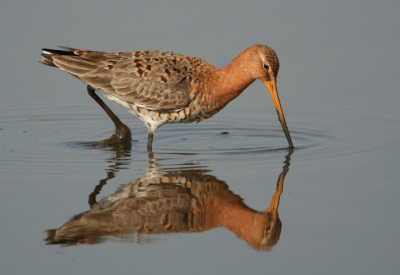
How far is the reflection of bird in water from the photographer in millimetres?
9359

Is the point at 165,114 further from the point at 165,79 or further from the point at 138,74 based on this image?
the point at 138,74

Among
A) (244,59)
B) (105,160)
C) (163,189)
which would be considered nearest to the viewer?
(163,189)


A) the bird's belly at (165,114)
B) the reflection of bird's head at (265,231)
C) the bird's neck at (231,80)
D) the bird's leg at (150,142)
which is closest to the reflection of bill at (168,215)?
the reflection of bird's head at (265,231)

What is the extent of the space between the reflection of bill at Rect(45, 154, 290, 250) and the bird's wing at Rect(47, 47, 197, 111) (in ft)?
7.37

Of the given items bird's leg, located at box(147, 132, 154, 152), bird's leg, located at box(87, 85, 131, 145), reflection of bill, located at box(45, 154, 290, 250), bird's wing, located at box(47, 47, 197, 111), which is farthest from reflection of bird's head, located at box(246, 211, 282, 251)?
bird's leg, located at box(87, 85, 131, 145)

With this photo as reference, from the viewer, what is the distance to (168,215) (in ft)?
21.1

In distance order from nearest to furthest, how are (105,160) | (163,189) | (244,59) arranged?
1. (163,189)
2. (105,160)
3. (244,59)

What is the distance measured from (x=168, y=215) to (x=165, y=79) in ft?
11.3

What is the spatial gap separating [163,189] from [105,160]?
1.62 m

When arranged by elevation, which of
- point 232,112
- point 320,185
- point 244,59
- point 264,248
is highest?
point 244,59

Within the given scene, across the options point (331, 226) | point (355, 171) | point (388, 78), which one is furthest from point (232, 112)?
point (331, 226)

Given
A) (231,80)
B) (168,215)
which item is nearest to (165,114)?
(231,80)

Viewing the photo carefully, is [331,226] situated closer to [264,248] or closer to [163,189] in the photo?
[264,248]

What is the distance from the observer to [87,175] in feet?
25.3
